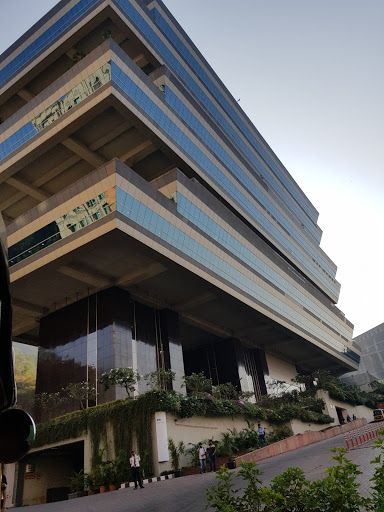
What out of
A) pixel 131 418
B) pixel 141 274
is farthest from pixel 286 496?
pixel 141 274

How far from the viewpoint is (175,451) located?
2191cm

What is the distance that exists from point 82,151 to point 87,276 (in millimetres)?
11889

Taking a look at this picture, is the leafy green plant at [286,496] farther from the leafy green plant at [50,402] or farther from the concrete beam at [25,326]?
the concrete beam at [25,326]

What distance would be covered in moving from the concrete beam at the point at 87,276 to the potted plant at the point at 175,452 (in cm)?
1505

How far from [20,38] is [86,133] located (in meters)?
17.6

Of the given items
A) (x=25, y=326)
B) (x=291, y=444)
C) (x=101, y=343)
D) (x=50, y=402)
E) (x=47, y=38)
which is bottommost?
(x=291, y=444)

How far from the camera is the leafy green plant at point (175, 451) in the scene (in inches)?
843

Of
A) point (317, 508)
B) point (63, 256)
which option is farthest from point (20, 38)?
point (317, 508)

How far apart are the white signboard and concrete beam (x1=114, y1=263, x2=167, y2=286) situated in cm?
1302

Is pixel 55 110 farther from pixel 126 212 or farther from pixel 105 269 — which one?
pixel 105 269

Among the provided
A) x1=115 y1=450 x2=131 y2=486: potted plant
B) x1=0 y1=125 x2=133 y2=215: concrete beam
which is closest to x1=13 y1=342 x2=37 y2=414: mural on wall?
x1=0 y1=125 x2=133 y2=215: concrete beam

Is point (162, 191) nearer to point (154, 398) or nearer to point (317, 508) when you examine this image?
A: point (154, 398)

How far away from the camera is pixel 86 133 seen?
3609 cm

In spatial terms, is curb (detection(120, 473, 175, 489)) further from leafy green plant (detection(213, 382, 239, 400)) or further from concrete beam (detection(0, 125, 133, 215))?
concrete beam (detection(0, 125, 133, 215))
